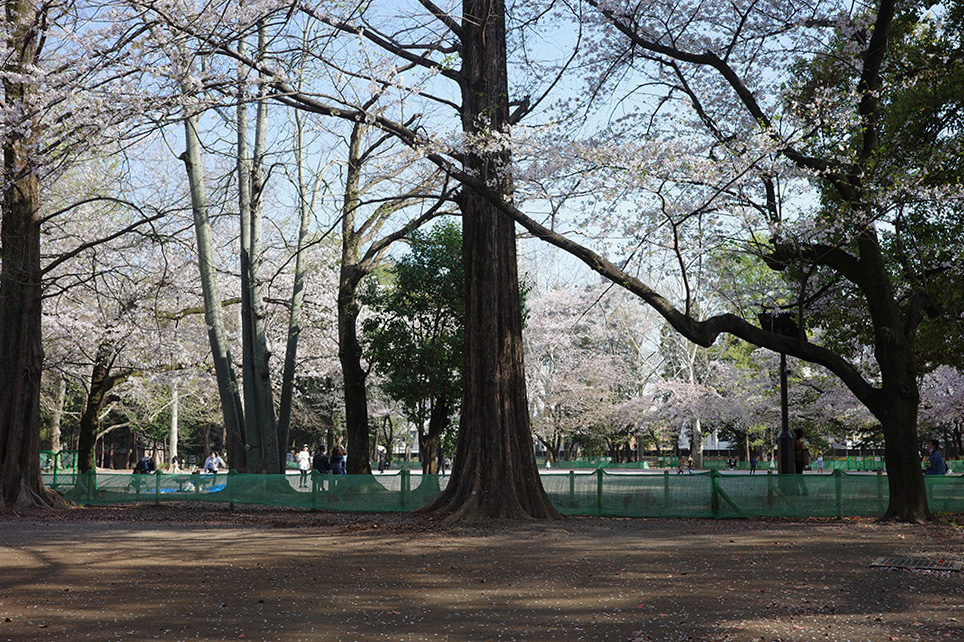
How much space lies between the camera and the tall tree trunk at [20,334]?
696 inches

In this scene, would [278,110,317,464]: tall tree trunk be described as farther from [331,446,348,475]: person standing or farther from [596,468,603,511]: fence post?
[596,468,603,511]: fence post

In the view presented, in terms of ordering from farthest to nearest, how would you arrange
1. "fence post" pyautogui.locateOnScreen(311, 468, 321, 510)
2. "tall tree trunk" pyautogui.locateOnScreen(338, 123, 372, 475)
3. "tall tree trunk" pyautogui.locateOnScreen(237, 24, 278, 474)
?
"tall tree trunk" pyautogui.locateOnScreen(237, 24, 278, 474) → "tall tree trunk" pyautogui.locateOnScreen(338, 123, 372, 475) → "fence post" pyautogui.locateOnScreen(311, 468, 321, 510)

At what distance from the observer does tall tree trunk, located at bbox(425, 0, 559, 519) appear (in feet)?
47.9

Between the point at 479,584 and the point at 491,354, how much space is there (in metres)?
7.05

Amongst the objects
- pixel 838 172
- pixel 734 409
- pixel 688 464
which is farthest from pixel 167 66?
pixel 688 464

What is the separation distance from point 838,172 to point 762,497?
625 cm

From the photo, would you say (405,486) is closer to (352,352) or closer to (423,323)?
(352,352)

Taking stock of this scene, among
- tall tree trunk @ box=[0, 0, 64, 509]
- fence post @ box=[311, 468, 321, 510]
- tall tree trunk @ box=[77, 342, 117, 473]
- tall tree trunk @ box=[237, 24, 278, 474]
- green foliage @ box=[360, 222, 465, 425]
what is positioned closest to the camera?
tall tree trunk @ box=[0, 0, 64, 509]

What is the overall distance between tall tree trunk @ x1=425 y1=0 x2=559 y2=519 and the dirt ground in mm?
1143

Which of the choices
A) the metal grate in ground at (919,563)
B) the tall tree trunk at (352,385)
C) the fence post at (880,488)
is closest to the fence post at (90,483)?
the tall tree trunk at (352,385)

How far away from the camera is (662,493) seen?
16875 millimetres

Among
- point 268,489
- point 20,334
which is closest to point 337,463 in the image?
point 268,489


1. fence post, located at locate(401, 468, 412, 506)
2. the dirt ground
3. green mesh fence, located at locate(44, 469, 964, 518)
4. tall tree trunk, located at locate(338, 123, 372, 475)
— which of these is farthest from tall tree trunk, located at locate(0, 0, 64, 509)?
fence post, located at locate(401, 468, 412, 506)

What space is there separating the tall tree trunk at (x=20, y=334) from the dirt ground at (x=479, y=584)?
4472mm
